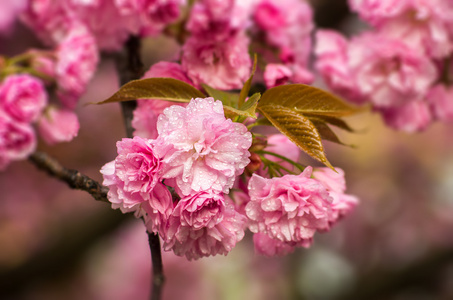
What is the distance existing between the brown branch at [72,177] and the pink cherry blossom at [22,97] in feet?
0.21

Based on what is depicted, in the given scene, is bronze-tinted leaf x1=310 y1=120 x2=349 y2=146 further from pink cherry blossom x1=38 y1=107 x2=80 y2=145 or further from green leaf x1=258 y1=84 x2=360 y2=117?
pink cherry blossom x1=38 y1=107 x2=80 y2=145

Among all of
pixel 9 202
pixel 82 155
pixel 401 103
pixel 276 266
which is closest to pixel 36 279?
pixel 9 202

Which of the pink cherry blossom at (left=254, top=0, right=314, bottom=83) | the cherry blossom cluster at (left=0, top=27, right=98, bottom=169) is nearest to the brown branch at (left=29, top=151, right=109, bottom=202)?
the cherry blossom cluster at (left=0, top=27, right=98, bottom=169)

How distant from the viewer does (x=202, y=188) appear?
0.43 m

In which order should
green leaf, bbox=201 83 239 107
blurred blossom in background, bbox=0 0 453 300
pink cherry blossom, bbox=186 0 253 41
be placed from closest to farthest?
green leaf, bbox=201 83 239 107, pink cherry blossom, bbox=186 0 253 41, blurred blossom in background, bbox=0 0 453 300

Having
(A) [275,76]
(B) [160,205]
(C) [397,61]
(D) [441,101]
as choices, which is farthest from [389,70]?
(B) [160,205]

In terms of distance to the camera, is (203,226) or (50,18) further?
(50,18)

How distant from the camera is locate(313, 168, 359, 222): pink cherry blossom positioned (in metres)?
0.52

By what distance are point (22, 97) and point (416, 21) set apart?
0.61 metres

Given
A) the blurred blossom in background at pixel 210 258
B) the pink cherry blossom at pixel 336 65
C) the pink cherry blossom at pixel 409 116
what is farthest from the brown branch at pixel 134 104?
the blurred blossom in background at pixel 210 258

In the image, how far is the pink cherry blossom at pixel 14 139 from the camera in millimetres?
726

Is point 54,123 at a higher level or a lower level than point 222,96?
lower

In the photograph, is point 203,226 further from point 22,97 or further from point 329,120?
point 22,97

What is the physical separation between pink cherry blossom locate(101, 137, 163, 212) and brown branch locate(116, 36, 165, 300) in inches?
3.2
